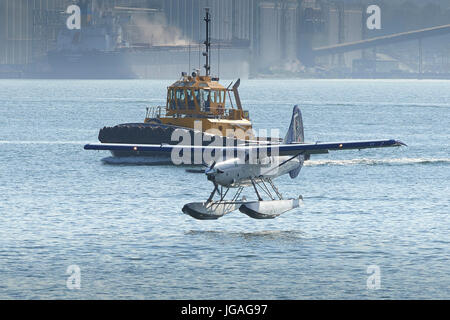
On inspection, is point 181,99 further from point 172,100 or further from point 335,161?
point 335,161

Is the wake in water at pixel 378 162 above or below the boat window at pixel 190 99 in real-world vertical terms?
below

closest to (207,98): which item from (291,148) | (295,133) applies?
(295,133)

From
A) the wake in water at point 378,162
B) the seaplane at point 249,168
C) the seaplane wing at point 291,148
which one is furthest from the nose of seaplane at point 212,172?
the wake in water at point 378,162

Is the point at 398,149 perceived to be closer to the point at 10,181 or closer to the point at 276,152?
the point at 10,181

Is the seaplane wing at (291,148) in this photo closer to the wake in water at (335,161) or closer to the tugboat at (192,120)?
the tugboat at (192,120)

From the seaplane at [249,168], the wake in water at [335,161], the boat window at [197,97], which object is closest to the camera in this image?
the seaplane at [249,168]

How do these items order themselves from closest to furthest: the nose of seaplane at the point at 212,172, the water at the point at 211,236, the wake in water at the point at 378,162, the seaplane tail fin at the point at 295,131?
the water at the point at 211,236 → the nose of seaplane at the point at 212,172 → the seaplane tail fin at the point at 295,131 → the wake in water at the point at 378,162

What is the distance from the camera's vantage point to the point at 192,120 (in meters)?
45.6

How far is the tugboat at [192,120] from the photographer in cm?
4456

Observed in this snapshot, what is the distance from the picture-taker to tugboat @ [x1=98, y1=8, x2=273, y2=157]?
4456 centimetres

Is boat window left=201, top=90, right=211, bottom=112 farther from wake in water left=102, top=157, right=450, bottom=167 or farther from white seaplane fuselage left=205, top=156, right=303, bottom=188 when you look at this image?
white seaplane fuselage left=205, top=156, right=303, bottom=188

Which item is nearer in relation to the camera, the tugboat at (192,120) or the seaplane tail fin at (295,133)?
the seaplane tail fin at (295,133)

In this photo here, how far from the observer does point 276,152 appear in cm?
2639

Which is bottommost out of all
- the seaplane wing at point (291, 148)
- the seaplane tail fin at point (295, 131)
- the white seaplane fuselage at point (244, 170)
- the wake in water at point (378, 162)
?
the wake in water at point (378, 162)
